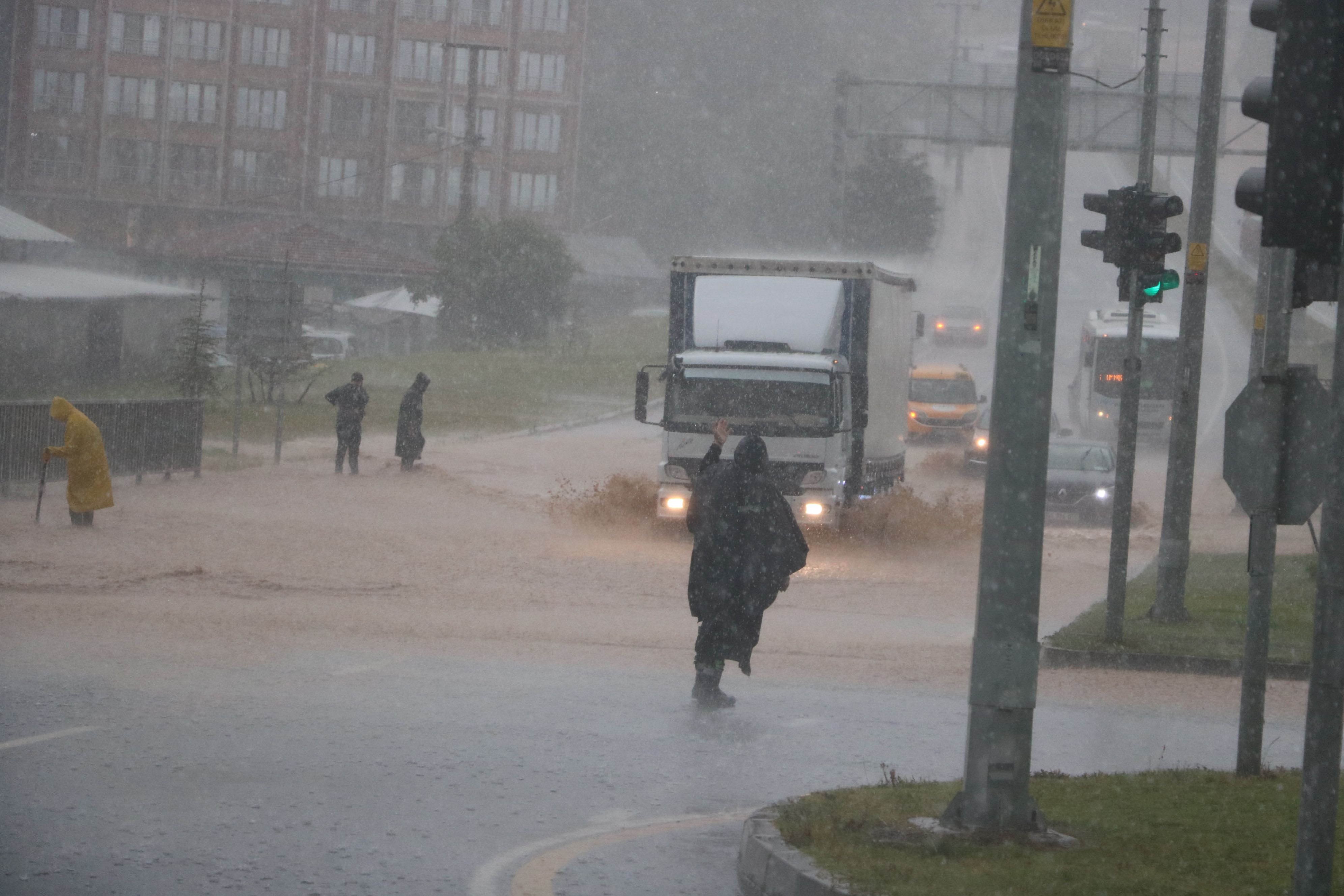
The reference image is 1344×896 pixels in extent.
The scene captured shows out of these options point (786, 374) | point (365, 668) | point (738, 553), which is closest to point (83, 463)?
point (786, 374)

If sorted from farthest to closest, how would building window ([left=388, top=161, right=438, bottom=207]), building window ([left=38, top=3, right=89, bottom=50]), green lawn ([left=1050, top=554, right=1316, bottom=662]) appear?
building window ([left=388, top=161, right=438, bottom=207]) → building window ([left=38, top=3, right=89, bottom=50]) → green lawn ([left=1050, top=554, right=1316, bottom=662])

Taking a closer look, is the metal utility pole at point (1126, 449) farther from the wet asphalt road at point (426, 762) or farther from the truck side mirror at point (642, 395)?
the truck side mirror at point (642, 395)

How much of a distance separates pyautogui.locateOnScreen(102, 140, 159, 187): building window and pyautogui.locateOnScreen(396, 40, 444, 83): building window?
Answer: 12847 mm

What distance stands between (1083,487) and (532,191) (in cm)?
6370

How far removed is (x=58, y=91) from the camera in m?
80.8

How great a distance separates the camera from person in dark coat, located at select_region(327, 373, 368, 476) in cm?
2731

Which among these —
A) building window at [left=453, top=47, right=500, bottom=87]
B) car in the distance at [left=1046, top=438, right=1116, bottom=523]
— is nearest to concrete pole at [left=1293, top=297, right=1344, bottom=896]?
car in the distance at [left=1046, top=438, right=1116, bottom=523]

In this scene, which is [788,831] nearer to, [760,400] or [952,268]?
[760,400]

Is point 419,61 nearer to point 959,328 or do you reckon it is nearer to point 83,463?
point 959,328

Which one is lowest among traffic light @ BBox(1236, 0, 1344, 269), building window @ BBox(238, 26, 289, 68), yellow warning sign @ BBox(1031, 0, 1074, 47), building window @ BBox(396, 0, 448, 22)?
traffic light @ BBox(1236, 0, 1344, 269)

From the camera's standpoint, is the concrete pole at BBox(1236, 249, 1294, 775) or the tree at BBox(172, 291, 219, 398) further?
the tree at BBox(172, 291, 219, 398)

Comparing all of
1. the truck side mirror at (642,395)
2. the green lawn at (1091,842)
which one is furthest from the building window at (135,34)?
the green lawn at (1091,842)

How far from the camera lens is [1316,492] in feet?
19.2

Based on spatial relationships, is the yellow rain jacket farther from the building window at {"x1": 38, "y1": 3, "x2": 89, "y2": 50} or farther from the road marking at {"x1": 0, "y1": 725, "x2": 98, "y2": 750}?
the building window at {"x1": 38, "y1": 3, "x2": 89, "y2": 50}
